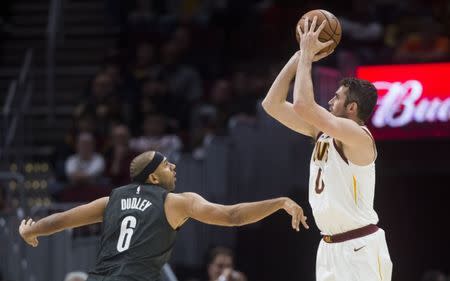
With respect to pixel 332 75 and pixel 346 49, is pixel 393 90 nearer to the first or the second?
pixel 332 75

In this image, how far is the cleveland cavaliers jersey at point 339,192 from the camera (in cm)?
765

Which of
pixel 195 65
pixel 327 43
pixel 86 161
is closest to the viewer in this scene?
pixel 327 43

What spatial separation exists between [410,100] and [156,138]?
319cm

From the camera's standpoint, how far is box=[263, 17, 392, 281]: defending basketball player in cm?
759

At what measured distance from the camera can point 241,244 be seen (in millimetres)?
13867

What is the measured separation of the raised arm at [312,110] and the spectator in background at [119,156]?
6.17 m

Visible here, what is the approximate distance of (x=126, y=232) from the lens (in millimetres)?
7492

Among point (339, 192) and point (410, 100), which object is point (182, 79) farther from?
point (339, 192)

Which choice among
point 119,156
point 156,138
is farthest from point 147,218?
point 156,138

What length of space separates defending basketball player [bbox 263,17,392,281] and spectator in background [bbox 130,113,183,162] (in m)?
6.43

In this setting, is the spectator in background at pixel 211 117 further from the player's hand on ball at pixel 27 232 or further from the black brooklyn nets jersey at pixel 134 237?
the black brooklyn nets jersey at pixel 134 237

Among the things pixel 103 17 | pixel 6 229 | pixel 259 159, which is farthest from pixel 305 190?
pixel 103 17

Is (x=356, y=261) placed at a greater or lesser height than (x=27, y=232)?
lesser

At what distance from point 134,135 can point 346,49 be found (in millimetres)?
2901
